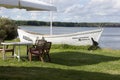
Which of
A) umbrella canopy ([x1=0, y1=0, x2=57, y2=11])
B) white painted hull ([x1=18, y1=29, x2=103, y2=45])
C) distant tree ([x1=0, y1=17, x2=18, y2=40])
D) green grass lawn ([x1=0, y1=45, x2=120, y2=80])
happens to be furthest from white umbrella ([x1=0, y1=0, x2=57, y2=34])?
white painted hull ([x1=18, y1=29, x2=103, y2=45])

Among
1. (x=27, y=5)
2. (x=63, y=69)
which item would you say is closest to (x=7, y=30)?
(x=27, y=5)

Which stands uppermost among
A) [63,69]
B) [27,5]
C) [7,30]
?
[27,5]

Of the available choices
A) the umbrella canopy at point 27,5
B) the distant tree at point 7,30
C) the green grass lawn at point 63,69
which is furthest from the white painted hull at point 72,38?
the umbrella canopy at point 27,5

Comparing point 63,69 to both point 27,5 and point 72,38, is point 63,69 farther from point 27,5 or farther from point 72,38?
point 72,38

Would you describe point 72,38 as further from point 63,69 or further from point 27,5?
point 63,69

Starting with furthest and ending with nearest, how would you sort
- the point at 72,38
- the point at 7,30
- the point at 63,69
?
1. the point at 72,38
2. the point at 7,30
3. the point at 63,69

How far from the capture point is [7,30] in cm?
2125

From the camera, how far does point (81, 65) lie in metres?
14.9

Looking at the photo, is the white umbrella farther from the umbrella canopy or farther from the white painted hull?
the white painted hull

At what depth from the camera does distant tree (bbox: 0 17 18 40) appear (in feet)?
65.2

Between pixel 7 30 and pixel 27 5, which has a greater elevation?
pixel 27 5

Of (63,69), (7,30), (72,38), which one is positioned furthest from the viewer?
(72,38)

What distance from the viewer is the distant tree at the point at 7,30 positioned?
1986 centimetres

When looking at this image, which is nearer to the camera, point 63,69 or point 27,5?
point 63,69
